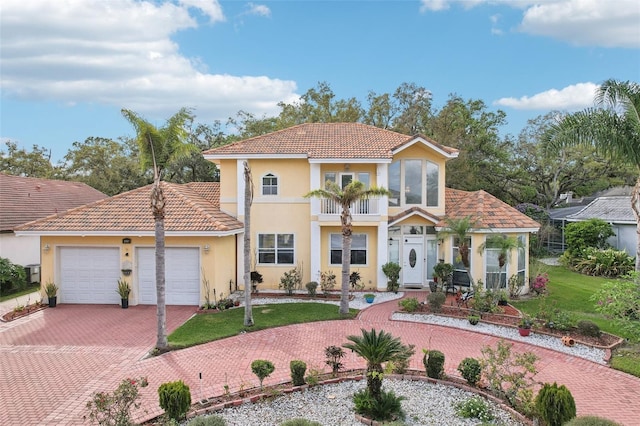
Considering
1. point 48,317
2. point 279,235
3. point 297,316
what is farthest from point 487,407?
point 48,317

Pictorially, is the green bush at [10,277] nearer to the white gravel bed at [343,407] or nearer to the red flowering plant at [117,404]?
the red flowering plant at [117,404]

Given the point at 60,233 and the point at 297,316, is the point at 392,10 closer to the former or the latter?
the point at 297,316

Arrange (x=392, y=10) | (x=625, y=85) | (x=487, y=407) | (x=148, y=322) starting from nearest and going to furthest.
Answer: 1. (x=487, y=407)
2. (x=148, y=322)
3. (x=625, y=85)
4. (x=392, y=10)

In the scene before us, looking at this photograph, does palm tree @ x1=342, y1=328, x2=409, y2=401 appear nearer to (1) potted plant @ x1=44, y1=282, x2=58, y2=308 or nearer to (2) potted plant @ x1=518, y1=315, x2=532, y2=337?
(2) potted plant @ x1=518, y1=315, x2=532, y2=337

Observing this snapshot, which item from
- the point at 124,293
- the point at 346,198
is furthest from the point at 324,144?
the point at 124,293

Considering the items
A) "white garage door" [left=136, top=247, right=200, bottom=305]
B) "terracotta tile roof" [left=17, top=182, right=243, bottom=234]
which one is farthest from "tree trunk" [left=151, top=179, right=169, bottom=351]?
"white garage door" [left=136, top=247, right=200, bottom=305]

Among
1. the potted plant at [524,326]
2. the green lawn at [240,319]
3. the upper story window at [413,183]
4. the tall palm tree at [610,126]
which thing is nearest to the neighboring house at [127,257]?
the green lawn at [240,319]

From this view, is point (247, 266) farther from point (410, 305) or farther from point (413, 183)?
point (413, 183)

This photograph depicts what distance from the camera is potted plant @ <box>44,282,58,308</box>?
16770 mm

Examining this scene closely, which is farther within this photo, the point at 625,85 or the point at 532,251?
the point at 532,251

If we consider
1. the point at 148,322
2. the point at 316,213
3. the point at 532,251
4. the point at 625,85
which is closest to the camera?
the point at 148,322

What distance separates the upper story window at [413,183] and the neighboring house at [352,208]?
0.17 ft

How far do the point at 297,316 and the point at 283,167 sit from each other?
7.93m

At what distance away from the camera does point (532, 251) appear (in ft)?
105
